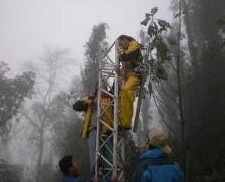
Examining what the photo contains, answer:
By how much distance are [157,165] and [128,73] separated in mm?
3002

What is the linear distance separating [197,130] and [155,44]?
33.8 feet

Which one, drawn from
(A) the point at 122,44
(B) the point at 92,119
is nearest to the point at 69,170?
(B) the point at 92,119

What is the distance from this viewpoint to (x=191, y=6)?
22844mm

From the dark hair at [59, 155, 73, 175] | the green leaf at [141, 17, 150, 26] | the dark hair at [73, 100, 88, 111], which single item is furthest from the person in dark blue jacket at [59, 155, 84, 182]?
the green leaf at [141, 17, 150, 26]

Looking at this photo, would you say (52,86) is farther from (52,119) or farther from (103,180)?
(103,180)

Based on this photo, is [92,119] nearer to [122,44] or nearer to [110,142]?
[110,142]

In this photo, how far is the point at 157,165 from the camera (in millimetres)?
4109

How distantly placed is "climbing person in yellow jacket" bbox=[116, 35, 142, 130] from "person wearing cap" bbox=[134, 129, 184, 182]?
231 centimetres

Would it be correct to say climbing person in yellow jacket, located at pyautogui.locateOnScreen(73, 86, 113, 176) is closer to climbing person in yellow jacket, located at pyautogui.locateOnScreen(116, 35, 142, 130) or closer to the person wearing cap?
climbing person in yellow jacket, located at pyautogui.locateOnScreen(116, 35, 142, 130)

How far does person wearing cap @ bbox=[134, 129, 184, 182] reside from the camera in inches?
161

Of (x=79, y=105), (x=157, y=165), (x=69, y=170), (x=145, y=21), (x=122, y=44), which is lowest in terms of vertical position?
(x=69, y=170)

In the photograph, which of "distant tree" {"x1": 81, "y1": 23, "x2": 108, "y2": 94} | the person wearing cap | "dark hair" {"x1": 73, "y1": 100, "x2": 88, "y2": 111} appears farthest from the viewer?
"distant tree" {"x1": 81, "y1": 23, "x2": 108, "y2": 94}

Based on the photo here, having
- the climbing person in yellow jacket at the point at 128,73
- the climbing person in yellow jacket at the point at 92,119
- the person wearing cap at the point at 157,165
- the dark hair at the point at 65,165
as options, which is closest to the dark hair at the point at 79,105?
the climbing person in yellow jacket at the point at 92,119

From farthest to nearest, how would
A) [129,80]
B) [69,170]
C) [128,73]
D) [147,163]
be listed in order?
[128,73], [129,80], [69,170], [147,163]
